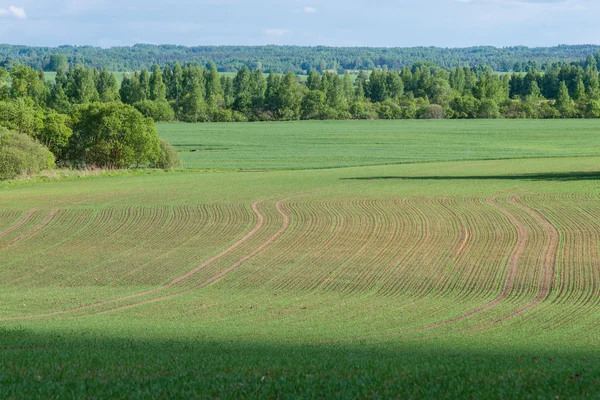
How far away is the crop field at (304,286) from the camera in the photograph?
39.7 ft

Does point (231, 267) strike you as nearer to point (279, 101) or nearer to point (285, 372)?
point (285, 372)

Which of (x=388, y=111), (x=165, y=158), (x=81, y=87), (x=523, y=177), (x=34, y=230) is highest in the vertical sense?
(x=81, y=87)

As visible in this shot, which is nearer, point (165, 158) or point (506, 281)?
point (506, 281)

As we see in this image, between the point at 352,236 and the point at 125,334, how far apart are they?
18.5 m

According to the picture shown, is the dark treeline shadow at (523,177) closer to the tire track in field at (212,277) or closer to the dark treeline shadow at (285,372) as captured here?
the tire track in field at (212,277)

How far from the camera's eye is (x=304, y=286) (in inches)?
1098

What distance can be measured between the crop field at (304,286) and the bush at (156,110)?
93766 mm

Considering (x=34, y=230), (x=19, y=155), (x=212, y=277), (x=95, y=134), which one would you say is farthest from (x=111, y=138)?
(x=212, y=277)

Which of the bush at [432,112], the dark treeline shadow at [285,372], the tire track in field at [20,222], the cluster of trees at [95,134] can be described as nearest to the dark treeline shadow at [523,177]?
the cluster of trees at [95,134]

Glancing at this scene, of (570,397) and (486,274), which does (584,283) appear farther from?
(570,397)

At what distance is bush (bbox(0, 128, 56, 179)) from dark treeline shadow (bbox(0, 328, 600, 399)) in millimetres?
50785

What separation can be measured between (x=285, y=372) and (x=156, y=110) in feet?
496

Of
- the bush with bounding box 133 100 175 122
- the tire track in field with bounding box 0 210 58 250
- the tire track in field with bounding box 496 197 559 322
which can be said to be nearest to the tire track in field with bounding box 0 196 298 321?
the tire track in field with bounding box 0 210 58 250

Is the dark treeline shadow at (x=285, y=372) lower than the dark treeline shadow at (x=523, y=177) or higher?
higher
